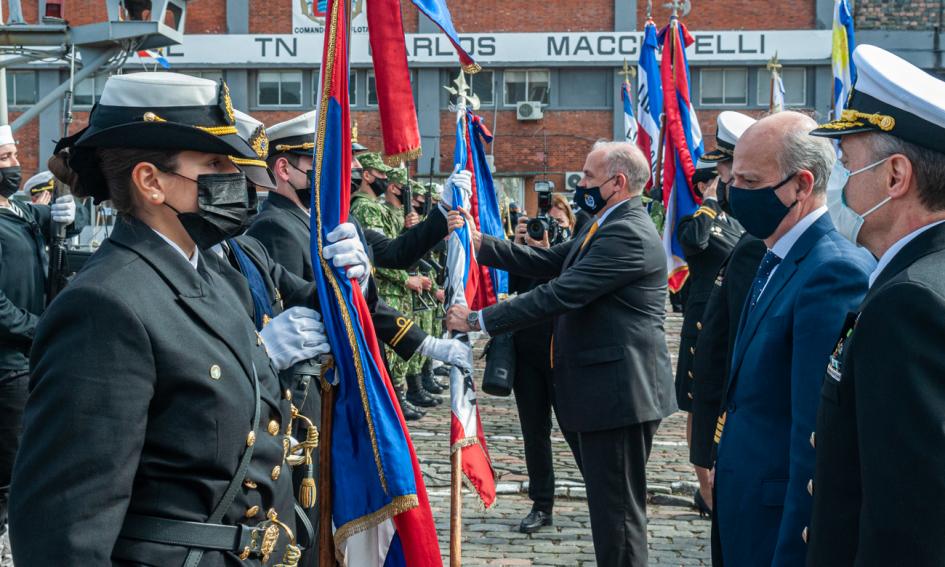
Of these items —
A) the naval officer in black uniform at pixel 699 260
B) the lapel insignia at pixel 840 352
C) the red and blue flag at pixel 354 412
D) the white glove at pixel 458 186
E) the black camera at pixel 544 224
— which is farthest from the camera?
the black camera at pixel 544 224

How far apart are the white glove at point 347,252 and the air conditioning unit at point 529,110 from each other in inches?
1312

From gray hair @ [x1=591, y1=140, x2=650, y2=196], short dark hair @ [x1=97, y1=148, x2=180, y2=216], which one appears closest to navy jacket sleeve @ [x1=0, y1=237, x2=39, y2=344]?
gray hair @ [x1=591, y1=140, x2=650, y2=196]

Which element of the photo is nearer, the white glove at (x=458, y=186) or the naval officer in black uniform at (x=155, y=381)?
the naval officer in black uniform at (x=155, y=381)

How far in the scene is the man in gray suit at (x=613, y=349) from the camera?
5.36m

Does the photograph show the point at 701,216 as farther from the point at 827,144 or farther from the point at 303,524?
the point at 303,524

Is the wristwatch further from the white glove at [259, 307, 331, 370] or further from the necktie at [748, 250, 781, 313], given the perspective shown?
the necktie at [748, 250, 781, 313]

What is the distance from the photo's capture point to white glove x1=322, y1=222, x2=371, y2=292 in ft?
12.4

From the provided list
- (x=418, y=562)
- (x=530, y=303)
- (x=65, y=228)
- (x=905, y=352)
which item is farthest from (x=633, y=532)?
(x=65, y=228)

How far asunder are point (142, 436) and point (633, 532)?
349cm

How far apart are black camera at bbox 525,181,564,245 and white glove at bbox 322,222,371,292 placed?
6598mm

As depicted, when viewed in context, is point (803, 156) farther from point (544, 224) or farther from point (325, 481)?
point (544, 224)

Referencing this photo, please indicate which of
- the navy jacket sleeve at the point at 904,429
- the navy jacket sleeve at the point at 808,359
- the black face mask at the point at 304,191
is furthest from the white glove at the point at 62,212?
the navy jacket sleeve at the point at 904,429

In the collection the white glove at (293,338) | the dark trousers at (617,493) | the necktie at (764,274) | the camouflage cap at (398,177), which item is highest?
the camouflage cap at (398,177)

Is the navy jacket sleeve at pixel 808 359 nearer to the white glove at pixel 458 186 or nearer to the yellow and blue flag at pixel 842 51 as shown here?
the white glove at pixel 458 186
